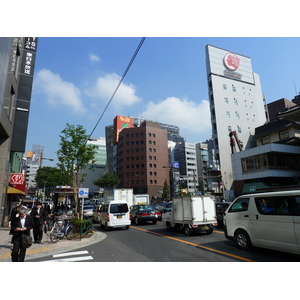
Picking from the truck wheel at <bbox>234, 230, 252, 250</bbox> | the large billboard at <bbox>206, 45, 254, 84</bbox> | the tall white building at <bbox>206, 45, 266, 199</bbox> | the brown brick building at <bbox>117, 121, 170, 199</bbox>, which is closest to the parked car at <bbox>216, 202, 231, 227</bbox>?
the truck wheel at <bbox>234, 230, 252, 250</bbox>

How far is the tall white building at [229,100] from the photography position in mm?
59500

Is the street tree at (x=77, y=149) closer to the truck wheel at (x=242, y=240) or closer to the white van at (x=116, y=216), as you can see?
the white van at (x=116, y=216)

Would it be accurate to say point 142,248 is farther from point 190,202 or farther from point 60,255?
point 190,202

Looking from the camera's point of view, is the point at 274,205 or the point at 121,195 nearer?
the point at 274,205

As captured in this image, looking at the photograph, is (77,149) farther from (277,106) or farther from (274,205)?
(277,106)

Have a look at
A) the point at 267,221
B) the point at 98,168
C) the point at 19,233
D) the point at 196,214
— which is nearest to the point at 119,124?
the point at 98,168

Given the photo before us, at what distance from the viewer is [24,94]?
21.2 meters

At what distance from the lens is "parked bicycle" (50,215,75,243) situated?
12000mm

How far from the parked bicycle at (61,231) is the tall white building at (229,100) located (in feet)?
165

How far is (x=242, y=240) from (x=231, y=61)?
7367 centimetres

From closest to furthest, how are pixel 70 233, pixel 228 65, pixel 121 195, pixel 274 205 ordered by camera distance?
pixel 274 205 < pixel 70 233 < pixel 121 195 < pixel 228 65

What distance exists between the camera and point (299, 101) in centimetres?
7088

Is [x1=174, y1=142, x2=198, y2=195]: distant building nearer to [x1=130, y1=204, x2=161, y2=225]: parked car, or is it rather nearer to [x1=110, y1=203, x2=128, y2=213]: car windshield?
[x1=130, y1=204, x2=161, y2=225]: parked car

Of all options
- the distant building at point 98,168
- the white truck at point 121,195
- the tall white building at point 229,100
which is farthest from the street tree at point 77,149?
the distant building at point 98,168
